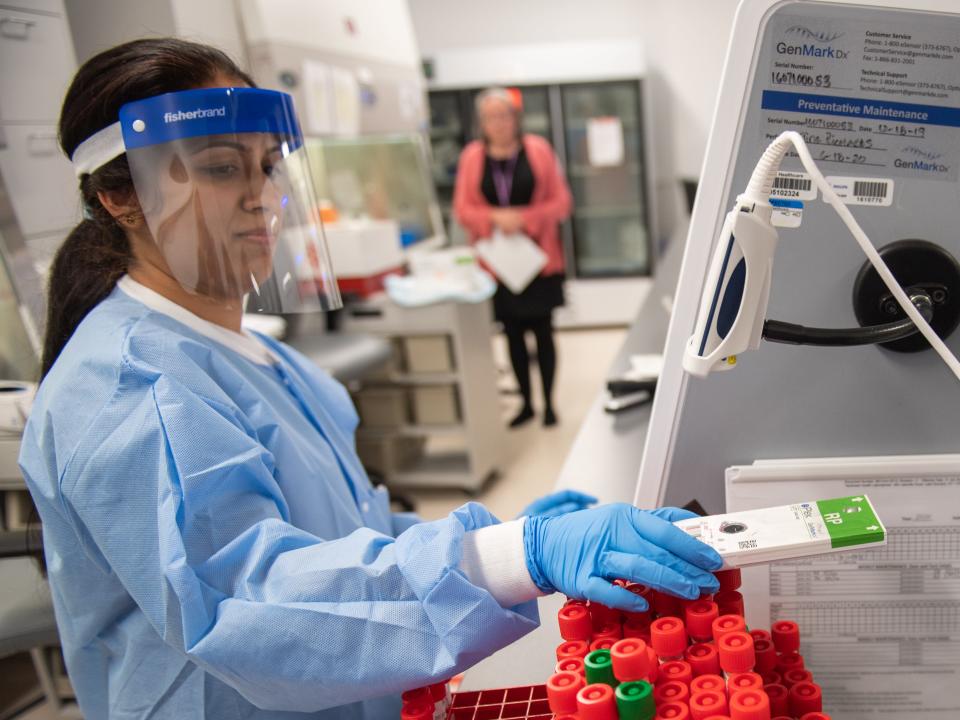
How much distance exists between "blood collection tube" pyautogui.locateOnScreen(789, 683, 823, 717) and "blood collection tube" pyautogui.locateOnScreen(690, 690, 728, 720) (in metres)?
0.11

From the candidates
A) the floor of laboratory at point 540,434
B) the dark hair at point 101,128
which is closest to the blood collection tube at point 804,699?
the dark hair at point 101,128

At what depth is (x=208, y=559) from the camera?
0.84 metres

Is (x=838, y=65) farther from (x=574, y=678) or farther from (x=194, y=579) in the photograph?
(x=194, y=579)

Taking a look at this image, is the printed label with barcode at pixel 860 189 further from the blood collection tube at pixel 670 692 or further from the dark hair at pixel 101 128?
the dark hair at pixel 101 128

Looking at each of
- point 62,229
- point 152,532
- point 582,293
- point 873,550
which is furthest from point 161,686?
point 582,293

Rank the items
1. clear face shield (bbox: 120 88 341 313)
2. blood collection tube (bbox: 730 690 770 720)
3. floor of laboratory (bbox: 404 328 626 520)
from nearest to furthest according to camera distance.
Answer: blood collection tube (bbox: 730 690 770 720) < clear face shield (bbox: 120 88 341 313) < floor of laboratory (bbox: 404 328 626 520)

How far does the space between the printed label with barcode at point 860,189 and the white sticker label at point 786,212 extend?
0.14ft

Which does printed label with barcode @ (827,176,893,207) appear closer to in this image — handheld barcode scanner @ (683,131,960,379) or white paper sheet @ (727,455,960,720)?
handheld barcode scanner @ (683,131,960,379)

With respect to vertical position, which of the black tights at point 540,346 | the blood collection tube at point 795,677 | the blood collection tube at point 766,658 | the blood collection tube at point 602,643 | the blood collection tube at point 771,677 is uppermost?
the blood collection tube at point 602,643

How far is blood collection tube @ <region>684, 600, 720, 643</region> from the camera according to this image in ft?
2.33

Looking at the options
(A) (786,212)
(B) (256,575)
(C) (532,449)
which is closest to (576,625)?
(B) (256,575)

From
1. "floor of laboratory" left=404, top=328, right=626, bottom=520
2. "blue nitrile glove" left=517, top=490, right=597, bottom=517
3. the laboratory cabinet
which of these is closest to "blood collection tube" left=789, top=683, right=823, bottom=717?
"blue nitrile glove" left=517, top=490, right=597, bottom=517

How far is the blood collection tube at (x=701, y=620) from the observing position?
0.71 meters

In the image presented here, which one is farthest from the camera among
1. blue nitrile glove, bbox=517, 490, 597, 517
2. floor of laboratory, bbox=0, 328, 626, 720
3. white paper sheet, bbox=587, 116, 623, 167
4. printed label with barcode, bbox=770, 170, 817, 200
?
white paper sheet, bbox=587, 116, 623, 167
